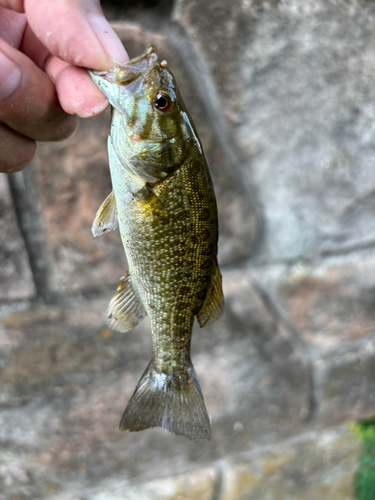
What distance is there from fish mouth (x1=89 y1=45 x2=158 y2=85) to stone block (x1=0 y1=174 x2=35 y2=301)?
1.13 ft

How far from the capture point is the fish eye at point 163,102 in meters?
0.51

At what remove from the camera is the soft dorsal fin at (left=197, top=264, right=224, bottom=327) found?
60 cm

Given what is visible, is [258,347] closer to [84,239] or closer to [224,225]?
[224,225]

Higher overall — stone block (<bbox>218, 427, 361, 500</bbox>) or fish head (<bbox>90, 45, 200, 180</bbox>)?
fish head (<bbox>90, 45, 200, 180</bbox>)

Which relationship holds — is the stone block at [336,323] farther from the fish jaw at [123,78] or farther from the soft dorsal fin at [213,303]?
the fish jaw at [123,78]

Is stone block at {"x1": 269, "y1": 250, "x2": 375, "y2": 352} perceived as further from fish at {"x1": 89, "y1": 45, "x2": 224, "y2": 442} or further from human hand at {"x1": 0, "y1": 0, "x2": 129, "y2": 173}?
human hand at {"x1": 0, "y1": 0, "x2": 129, "y2": 173}

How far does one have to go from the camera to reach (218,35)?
759 mm

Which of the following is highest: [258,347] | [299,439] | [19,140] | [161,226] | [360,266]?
[19,140]

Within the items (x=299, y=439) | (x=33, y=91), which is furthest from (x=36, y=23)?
(x=299, y=439)

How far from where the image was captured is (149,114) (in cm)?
52

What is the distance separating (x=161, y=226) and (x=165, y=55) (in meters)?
0.38

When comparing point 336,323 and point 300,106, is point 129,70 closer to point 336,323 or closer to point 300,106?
point 300,106

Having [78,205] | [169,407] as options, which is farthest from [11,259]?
[169,407]

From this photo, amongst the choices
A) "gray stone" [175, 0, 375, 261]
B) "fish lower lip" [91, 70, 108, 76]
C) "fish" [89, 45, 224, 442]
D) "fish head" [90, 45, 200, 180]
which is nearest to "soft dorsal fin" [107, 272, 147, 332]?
"fish" [89, 45, 224, 442]
